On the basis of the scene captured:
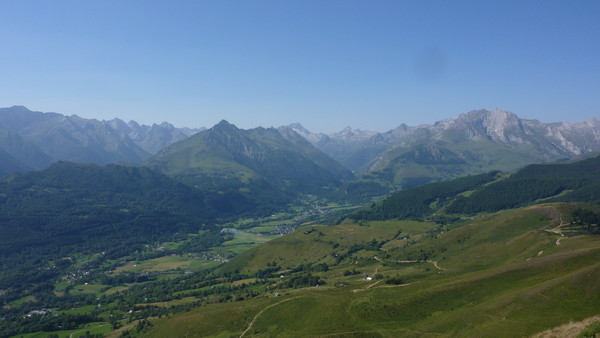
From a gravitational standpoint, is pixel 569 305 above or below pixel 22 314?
above

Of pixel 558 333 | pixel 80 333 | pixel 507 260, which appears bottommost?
pixel 80 333

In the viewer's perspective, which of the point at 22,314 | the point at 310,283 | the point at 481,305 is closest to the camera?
the point at 481,305

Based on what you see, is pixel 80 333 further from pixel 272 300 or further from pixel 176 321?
pixel 272 300

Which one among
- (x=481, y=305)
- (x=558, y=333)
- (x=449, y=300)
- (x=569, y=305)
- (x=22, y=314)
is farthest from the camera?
(x=22, y=314)

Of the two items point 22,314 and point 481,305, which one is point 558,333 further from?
point 22,314

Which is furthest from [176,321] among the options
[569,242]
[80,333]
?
[569,242]

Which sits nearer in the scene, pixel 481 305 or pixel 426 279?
pixel 481 305

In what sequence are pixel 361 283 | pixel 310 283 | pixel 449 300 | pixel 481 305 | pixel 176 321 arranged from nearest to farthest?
pixel 481 305 → pixel 449 300 → pixel 176 321 → pixel 361 283 → pixel 310 283

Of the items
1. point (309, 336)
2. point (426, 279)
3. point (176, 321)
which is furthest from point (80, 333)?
point (426, 279)

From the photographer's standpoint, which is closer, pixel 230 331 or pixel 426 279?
pixel 230 331
